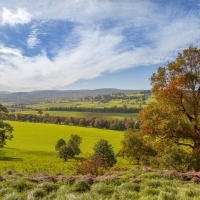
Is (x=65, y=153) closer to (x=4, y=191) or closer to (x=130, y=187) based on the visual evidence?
(x=4, y=191)

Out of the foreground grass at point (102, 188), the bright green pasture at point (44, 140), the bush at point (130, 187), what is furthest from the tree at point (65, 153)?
the bush at point (130, 187)

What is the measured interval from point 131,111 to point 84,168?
151 metres

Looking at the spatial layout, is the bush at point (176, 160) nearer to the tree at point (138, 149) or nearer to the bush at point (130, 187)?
the tree at point (138, 149)

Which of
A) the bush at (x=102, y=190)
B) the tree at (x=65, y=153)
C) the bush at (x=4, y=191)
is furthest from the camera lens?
the tree at (x=65, y=153)

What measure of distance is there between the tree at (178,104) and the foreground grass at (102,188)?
611cm

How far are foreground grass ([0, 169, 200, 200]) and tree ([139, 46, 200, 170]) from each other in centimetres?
611

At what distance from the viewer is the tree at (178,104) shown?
651 inches

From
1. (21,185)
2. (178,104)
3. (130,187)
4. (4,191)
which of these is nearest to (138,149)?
(178,104)

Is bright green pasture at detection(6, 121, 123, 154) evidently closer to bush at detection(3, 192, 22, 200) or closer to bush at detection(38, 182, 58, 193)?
bush at detection(38, 182, 58, 193)

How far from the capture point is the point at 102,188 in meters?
9.23

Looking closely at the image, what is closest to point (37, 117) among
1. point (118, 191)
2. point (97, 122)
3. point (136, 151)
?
point (97, 122)

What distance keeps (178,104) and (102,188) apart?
1148 cm

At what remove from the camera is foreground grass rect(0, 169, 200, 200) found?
8164mm

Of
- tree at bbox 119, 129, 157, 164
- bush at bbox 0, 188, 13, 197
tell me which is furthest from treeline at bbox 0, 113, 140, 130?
bush at bbox 0, 188, 13, 197
